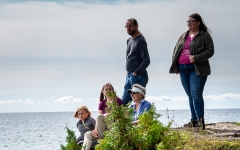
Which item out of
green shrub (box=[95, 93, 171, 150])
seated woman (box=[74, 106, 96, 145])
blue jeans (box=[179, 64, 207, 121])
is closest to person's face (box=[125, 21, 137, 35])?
blue jeans (box=[179, 64, 207, 121])

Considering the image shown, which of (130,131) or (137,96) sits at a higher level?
(137,96)

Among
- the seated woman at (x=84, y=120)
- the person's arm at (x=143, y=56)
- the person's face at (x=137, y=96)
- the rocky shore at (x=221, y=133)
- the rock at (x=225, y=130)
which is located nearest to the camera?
the rocky shore at (x=221, y=133)

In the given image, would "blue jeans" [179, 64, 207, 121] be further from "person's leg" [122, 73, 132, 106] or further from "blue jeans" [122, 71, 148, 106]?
"person's leg" [122, 73, 132, 106]

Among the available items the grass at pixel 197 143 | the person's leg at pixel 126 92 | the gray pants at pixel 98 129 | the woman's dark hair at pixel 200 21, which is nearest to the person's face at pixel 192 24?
the woman's dark hair at pixel 200 21

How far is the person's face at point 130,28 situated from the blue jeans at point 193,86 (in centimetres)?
110

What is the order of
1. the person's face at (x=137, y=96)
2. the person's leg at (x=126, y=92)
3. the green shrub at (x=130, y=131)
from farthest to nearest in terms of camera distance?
the person's leg at (x=126, y=92)
the person's face at (x=137, y=96)
the green shrub at (x=130, y=131)

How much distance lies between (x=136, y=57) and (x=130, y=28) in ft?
1.88

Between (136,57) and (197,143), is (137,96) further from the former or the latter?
(197,143)

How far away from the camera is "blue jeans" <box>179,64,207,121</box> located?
9820 mm

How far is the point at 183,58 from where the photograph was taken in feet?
33.4

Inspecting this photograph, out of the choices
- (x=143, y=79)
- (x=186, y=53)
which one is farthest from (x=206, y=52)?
(x=143, y=79)

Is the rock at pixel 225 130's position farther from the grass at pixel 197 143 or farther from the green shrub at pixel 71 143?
the green shrub at pixel 71 143

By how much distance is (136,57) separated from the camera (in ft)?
34.4

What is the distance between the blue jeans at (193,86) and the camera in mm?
9820
